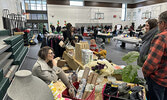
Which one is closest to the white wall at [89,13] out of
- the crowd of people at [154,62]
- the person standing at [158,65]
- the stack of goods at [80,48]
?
the stack of goods at [80,48]

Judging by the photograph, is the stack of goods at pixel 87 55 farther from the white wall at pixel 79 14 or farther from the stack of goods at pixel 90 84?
the white wall at pixel 79 14

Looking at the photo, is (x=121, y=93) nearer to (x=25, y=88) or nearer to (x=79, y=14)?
(x=25, y=88)

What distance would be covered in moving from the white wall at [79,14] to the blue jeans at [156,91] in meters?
16.4

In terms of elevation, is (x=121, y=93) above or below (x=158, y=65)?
below

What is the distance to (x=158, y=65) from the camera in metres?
1.44

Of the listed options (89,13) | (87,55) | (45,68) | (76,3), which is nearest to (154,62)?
(87,55)

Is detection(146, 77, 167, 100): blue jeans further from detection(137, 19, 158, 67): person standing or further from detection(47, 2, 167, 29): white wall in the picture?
detection(47, 2, 167, 29): white wall

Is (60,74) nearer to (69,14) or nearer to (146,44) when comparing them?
(146,44)

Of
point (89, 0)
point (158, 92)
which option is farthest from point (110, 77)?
point (89, 0)

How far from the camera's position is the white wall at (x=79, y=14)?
1661 cm

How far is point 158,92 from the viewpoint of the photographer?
5.07 ft

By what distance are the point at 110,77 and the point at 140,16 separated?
19.2 m

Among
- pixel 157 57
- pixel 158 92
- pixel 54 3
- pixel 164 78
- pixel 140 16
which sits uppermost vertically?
pixel 54 3

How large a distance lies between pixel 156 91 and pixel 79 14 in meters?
17.3
